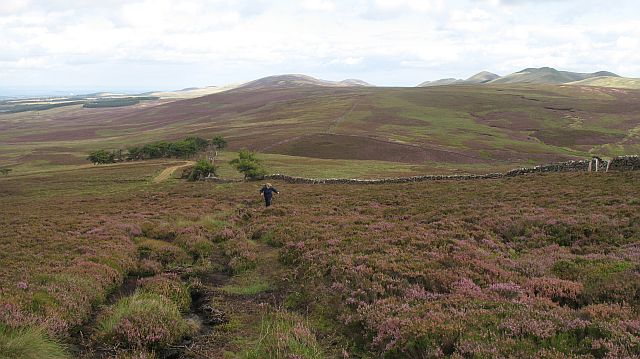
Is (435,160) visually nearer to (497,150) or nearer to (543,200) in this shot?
(497,150)

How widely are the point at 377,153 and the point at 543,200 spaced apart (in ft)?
247

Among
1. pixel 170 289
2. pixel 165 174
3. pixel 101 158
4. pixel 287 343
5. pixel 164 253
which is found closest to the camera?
pixel 287 343

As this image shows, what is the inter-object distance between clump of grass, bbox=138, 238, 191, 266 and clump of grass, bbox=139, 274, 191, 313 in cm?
345

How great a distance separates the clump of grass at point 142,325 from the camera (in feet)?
34.8

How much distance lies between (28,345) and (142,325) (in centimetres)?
248

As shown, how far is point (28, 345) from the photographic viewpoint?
905 centimetres

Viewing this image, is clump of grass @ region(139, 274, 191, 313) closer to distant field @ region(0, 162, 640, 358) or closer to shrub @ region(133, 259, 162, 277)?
distant field @ region(0, 162, 640, 358)

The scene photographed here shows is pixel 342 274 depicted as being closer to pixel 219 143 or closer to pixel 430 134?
pixel 219 143

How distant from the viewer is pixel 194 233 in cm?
2409

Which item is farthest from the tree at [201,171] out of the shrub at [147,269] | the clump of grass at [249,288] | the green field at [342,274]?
the clump of grass at [249,288]

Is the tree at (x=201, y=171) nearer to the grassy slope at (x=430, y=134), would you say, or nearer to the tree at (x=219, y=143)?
the grassy slope at (x=430, y=134)

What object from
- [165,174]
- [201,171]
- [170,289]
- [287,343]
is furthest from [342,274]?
[165,174]

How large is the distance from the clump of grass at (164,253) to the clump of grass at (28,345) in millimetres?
9138

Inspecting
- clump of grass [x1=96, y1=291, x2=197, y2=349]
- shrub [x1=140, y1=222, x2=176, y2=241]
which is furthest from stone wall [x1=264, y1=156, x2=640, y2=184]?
clump of grass [x1=96, y1=291, x2=197, y2=349]
